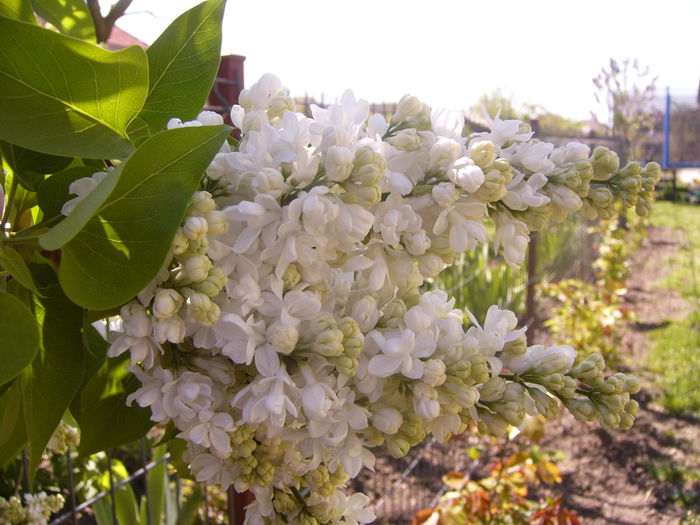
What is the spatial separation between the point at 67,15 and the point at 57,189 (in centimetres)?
25

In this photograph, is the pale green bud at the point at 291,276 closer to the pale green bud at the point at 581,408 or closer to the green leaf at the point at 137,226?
the green leaf at the point at 137,226

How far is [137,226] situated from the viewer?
34cm

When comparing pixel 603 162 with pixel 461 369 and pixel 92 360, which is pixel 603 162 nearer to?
pixel 461 369

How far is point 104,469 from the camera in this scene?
1.95m

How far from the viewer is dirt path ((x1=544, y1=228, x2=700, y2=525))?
7.93 feet

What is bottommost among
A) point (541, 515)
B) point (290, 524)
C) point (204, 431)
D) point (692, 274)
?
point (692, 274)

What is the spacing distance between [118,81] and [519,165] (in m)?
0.23

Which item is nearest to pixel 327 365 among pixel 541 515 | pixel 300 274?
pixel 300 274

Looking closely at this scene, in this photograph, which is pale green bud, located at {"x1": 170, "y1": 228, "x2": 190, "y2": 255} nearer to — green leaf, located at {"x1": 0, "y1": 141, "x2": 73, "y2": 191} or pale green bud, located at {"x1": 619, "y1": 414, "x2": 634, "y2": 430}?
green leaf, located at {"x1": 0, "y1": 141, "x2": 73, "y2": 191}

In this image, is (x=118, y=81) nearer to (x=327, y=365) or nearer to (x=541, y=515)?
(x=327, y=365)

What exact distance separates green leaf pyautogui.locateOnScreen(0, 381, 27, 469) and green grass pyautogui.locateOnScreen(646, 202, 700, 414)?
319cm

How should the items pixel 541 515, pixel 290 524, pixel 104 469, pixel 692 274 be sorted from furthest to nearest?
pixel 692 274 → pixel 104 469 → pixel 541 515 → pixel 290 524

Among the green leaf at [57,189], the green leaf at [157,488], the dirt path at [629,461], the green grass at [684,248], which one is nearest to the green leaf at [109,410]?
the green leaf at [57,189]

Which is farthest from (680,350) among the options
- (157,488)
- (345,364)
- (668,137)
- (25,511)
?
(668,137)
